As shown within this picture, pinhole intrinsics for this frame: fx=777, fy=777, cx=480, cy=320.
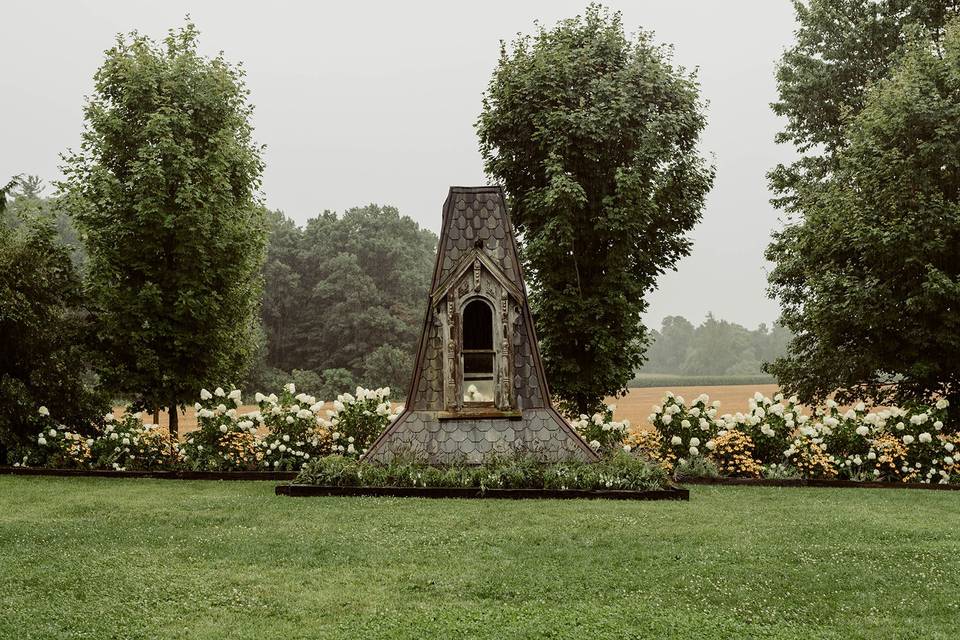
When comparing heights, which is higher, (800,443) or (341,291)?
(341,291)

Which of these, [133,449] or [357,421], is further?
[357,421]

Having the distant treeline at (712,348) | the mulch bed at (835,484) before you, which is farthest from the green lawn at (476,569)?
the distant treeline at (712,348)

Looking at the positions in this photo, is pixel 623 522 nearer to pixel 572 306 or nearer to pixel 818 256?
pixel 572 306

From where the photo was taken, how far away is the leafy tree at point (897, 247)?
16.4 metres

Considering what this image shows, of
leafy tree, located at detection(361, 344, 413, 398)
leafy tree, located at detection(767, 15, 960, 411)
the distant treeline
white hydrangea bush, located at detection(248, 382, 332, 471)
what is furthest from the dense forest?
the distant treeline

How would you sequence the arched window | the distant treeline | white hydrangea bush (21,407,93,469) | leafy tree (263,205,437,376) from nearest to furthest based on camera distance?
the arched window, white hydrangea bush (21,407,93,469), leafy tree (263,205,437,376), the distant treeline

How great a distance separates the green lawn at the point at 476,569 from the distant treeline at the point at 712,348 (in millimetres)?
79126

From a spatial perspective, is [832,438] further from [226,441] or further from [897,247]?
[226,441]

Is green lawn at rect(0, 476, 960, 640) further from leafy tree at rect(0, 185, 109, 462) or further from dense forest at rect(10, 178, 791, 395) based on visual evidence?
dense forest at rect(10, 178, 791, 395)

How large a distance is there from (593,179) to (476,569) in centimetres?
1363

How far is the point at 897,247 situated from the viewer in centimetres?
1647

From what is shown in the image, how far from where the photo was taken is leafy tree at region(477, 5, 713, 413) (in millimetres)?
18625

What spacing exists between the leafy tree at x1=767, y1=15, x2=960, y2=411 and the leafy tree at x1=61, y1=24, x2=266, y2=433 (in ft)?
46.5

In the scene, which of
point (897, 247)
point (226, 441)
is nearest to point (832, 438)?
point (897, 247)
